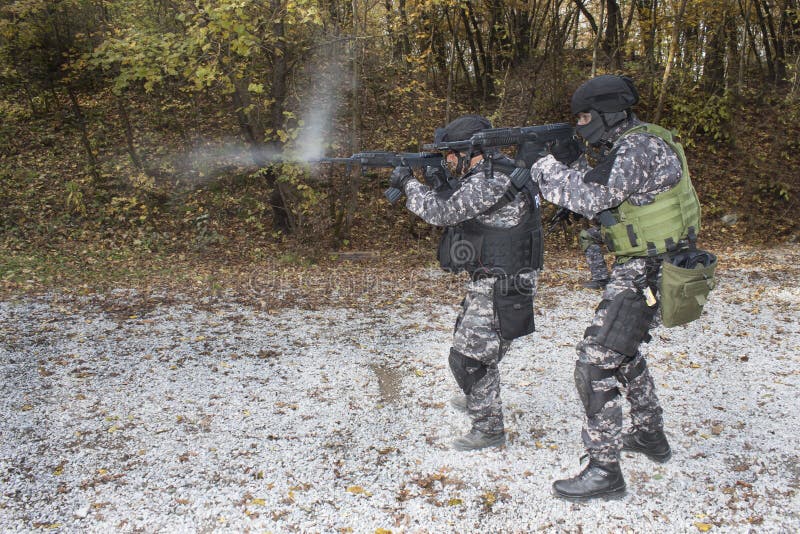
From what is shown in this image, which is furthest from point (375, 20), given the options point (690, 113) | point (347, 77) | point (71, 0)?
point (690, 113)

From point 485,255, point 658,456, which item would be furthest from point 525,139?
point 658,456

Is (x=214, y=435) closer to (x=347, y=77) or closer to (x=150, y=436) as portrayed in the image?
(x=150, y=436)

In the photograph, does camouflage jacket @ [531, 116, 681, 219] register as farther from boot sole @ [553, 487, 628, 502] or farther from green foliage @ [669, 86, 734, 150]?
green foliage @ [669, 86, 734, 150]

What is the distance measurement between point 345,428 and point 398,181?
1.94m

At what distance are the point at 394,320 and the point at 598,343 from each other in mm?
3855

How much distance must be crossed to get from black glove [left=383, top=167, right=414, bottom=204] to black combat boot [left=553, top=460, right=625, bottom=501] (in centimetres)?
221

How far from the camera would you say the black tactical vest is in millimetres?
3703

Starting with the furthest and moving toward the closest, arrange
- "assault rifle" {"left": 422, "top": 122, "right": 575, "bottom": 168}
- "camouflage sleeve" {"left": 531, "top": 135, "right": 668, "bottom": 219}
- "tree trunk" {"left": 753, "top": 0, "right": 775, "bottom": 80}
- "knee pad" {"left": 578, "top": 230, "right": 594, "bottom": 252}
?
"tree trunk" {"left": 753, "top": 0, "right": 775, "bottom": 80}
"knee pad" {"left": 578, "top": 230, "right": 594, "bottom": 252}
"assault rifle" {"left": 422, "top": 122, "right": 575, "bottom": 168}
"camouflage sleeve" {"left": 531, "top": 135, "right": 668, "bottom": 219}

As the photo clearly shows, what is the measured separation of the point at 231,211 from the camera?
1205 cm

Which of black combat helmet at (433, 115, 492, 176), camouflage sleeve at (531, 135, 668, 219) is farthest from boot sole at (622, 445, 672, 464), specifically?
black combat helmet at (433, 115, 492, 176)

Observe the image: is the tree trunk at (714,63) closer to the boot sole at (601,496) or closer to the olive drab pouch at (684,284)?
the olive drab pouch at (684,284)

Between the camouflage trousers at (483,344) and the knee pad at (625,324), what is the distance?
2.09ft

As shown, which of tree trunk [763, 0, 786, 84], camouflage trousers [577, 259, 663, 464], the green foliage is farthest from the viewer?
tree trunk [763, 0, 786, 84]

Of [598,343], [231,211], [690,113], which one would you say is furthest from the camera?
[690,113]
